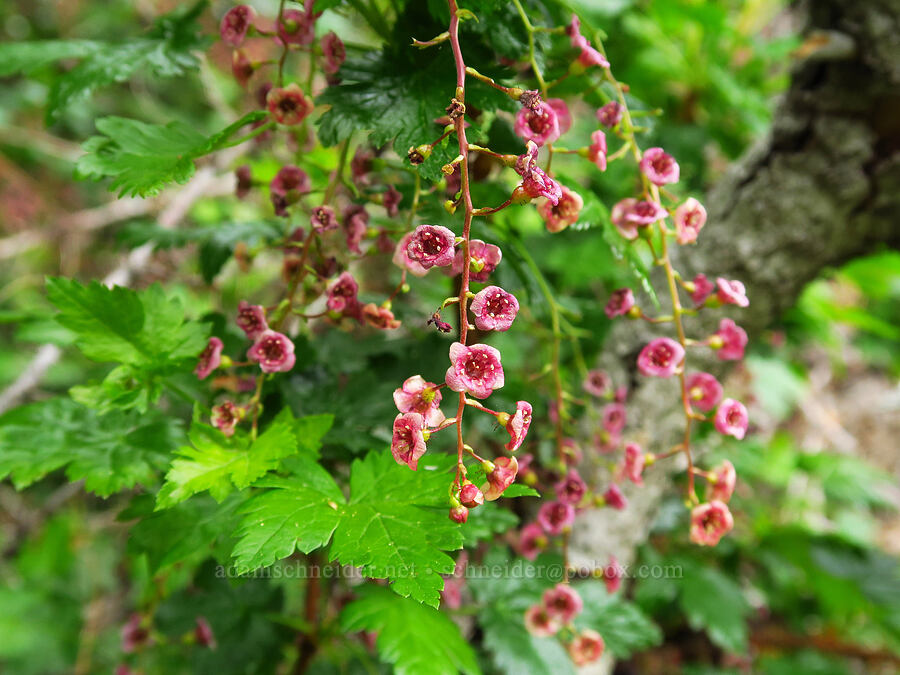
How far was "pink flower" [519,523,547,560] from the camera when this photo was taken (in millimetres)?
1110

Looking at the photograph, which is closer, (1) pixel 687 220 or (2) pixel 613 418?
(1) pixel 687 220

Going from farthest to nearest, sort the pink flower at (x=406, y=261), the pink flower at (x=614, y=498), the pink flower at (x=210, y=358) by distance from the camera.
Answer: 1. the pink flower at (x=614, y=498)
2. the pink flower at (x=210, y=358)
3. the pink flower at (x=406, y=261)

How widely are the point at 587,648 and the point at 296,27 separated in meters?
1.10

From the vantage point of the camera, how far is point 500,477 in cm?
66

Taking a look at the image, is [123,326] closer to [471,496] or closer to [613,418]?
[471,496]

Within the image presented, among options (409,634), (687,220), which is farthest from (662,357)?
(409,634)

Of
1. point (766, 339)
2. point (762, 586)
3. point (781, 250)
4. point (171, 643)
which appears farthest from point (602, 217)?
point (762, 586)

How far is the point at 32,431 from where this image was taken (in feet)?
2.90

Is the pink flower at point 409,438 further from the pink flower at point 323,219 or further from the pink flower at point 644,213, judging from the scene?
the pink flower at point 644,213

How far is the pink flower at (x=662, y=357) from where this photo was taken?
2.95 feet

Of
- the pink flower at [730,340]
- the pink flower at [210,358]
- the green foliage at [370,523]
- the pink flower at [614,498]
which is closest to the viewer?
the green foliage at [370,523]

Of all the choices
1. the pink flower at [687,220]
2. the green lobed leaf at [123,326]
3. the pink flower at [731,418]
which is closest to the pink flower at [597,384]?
the pink flower at [731,418]

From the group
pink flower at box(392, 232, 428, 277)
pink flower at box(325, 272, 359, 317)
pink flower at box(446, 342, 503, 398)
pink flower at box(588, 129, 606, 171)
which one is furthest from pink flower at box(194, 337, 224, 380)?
pink flower at box(588, 129, 606, 171)

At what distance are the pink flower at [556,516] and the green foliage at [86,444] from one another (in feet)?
2.02
